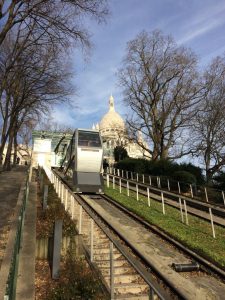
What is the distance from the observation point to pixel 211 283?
7.93 metres

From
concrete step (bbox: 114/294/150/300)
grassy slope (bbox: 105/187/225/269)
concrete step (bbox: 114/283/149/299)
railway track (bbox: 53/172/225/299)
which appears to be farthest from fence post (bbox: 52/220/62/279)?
grassy slope (bbox: 105/187/225/269)

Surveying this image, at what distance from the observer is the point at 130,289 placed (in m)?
7.20

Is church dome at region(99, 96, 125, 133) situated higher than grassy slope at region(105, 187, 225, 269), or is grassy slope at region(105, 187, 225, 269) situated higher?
church dome at region(99, 96, 125, 133)

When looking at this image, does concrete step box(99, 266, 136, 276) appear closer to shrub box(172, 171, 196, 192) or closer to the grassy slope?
the grassy slope

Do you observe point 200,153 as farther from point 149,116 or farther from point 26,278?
point 26,278

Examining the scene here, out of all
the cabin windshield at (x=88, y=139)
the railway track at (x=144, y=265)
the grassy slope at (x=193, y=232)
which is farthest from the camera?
the cabin windshield at (x=88, y=139)

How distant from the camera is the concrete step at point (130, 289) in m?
7.07

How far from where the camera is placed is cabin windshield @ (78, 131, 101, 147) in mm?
20391

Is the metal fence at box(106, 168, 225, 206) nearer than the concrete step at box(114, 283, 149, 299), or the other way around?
the concrete step at box(114, 283, 149, 299)

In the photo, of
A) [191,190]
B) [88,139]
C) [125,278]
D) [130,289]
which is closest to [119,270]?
[125,278]

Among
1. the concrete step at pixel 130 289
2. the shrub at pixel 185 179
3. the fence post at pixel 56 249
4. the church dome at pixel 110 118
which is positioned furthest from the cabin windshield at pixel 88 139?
the church dome at pixel 110 118

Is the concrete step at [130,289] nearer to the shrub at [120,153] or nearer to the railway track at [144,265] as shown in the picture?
the railway track at [144,265]

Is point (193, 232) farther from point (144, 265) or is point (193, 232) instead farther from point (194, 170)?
point (194, 170)

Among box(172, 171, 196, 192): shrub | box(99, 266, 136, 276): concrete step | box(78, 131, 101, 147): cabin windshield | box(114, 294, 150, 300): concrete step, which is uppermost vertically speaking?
box(78, 131, 101, 147): cabin windshield
